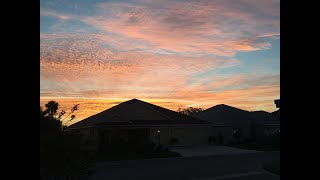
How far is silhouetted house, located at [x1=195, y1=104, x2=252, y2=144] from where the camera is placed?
46.3m

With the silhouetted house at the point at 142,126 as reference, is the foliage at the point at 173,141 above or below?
below

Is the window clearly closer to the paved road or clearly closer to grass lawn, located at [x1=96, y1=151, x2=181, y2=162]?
grass lawn, located at [x1=96, y1=151, x2=181, y2=162]

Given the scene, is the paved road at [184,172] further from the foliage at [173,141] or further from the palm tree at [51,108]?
the foliage at [173,141]

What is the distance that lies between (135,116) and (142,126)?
291cm

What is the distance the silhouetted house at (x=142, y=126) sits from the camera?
111 feet

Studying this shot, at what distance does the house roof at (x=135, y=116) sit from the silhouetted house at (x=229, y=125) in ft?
14.7

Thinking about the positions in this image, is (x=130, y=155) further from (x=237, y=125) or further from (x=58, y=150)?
(x=58, y=150)

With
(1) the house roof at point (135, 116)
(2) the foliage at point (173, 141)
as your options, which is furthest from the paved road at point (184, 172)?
(2) the foliage at point (173, 141)

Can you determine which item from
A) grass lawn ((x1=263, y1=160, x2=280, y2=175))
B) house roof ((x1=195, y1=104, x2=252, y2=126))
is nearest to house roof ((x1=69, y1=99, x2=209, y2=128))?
house roof ((x1=195, y1=104, x2=252, y2=126))

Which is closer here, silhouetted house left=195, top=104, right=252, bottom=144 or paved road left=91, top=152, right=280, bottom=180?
paved road left=91, top=152, right=280, bottom=180

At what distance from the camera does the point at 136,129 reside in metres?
36.1
